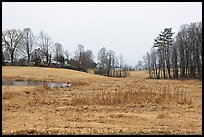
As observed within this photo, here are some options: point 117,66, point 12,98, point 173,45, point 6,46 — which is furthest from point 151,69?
point 12,98

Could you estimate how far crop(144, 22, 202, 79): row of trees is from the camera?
57.7 meters

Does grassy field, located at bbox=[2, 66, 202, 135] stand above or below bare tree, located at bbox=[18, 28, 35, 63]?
below

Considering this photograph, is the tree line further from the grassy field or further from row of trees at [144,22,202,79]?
the grassy field

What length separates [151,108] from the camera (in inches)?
548

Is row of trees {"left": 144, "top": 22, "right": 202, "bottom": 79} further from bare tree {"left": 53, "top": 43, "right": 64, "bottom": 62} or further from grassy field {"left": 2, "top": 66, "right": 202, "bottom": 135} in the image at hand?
grassy field {"left": 2, "top": 66, "right": 202, "bottom": 135}

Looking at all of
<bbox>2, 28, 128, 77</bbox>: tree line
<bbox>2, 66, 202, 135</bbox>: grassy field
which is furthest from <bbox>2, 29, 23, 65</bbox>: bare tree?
<bbox>2, 66, 202, 135</bbox>: grassy field

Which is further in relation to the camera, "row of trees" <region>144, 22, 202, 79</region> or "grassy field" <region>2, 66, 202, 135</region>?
"row of trees" <region>144, 22, 202, 79</region>

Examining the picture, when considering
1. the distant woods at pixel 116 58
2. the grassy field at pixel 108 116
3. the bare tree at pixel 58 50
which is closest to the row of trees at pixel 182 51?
the distant woods at pixel 116 58

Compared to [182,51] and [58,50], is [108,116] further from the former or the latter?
[58,50]

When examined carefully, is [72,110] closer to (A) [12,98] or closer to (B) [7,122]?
(B) [7,122]

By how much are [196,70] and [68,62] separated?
3530 centimetres

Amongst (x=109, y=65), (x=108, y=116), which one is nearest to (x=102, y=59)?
(x=109, y=65)

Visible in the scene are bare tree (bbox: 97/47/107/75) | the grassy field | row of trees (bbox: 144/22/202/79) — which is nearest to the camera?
the grassy field

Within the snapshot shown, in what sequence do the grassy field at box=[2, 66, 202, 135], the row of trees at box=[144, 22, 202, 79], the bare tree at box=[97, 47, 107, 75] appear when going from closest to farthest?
the grassy field at box=[2, 66, 202, 135] < the row of trees at box=[144, 22, 202, 79] < the bare tree at box=[97, 47, 107, 75]
